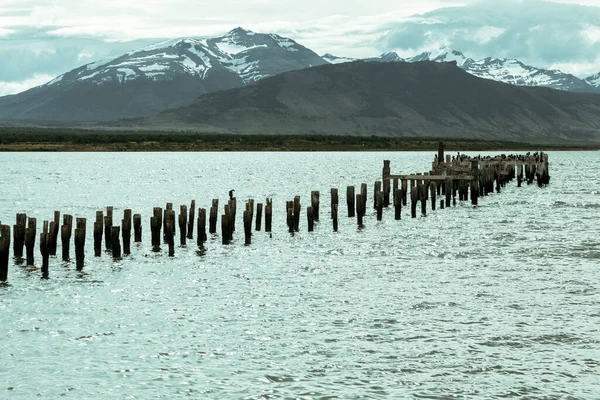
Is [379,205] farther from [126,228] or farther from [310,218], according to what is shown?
[126,228]

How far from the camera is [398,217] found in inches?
1679

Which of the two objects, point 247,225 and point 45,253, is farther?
point 247,225

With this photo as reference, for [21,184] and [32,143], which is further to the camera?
[32,143]

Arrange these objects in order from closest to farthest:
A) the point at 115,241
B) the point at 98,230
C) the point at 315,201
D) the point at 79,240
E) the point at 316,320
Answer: the point at 316,320 → the point at 79,240 → the point at 98,230 → the point at 115,241 → the point at 315,201

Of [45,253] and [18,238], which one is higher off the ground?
[18,238]

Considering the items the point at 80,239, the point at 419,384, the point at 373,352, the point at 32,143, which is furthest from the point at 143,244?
the point at 32,143

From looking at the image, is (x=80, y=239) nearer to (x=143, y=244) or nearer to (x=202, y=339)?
(x=143, y=244)

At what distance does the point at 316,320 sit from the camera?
19484 mm

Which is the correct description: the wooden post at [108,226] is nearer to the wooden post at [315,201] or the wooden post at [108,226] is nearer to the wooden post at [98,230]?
the wooden post at [98,230]

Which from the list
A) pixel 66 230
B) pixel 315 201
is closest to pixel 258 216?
pixel 315 201

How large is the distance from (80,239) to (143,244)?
6.84m

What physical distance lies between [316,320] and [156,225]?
1149cm

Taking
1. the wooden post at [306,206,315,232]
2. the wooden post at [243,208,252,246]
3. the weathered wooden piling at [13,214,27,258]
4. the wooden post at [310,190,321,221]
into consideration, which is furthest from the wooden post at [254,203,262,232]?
the weathered wooden piling at [13,214,27,258]

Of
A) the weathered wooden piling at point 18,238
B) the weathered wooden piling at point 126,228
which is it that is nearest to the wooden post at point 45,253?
the weathered wooden piling at point 18,238
